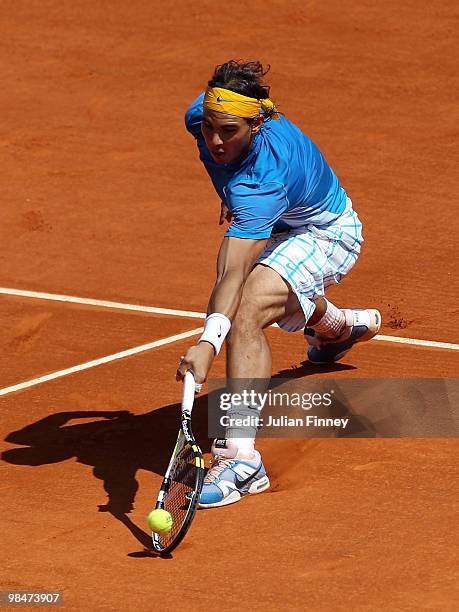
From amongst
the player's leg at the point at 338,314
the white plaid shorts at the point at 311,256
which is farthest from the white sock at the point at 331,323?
the white plaid shorts at the point at 311,256

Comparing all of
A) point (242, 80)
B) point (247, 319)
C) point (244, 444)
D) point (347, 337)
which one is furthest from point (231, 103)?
point (347, 337)

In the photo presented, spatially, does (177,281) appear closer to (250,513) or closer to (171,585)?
(250,513)

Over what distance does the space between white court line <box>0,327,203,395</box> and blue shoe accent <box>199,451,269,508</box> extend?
6.41 feet

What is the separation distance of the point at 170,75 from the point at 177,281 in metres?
4.03

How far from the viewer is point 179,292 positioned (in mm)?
9680

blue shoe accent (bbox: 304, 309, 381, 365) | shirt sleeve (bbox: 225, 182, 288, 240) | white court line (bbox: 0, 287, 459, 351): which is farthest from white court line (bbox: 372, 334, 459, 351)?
shirt sleeve (bbox: 225, 182, 288, 240)

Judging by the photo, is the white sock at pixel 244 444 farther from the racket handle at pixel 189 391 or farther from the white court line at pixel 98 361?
the white court line at pixel 98 361

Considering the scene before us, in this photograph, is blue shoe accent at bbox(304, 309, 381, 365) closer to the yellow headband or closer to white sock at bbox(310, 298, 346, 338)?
white sock at bbox(310, 298, 346, 338)

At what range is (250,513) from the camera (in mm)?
6309

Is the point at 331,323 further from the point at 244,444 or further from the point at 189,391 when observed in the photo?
the point at 189,391

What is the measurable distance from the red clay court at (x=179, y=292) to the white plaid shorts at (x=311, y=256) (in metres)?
0.77

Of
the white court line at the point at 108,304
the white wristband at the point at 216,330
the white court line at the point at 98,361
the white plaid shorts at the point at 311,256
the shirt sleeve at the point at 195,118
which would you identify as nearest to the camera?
the white wristband at the point at 216,330

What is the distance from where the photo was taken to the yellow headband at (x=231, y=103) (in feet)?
21.0

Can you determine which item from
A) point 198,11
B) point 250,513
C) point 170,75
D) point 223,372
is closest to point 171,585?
point 250,513
